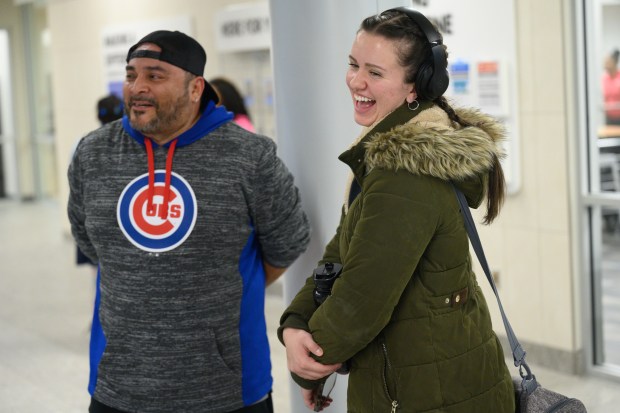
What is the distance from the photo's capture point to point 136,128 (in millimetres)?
2705

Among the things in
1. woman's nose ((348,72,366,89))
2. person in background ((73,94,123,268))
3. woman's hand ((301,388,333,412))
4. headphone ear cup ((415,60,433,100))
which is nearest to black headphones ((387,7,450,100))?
headphone ear cup ((415,60,433,100))

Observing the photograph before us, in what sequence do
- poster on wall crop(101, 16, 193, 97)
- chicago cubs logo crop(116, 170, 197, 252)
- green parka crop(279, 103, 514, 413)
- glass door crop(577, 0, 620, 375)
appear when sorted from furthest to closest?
poster on wall crop(101, 16, 193, 97) < glass door crop(577, 0, 620, 375) < chicago cubs logo crop(116, 170, 197, 252) < green parka crop(279, 103, 514, 413)

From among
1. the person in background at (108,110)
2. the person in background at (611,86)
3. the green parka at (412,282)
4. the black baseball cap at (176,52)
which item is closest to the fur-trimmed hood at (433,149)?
the green parka at (412,282)

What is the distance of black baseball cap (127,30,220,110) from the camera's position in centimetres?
272

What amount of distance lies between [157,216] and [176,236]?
0.08 metres

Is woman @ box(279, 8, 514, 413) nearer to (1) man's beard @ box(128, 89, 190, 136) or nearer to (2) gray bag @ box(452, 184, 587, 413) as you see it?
(2) gray bag @ box(452, 184, 587, 413)

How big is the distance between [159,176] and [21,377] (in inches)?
146

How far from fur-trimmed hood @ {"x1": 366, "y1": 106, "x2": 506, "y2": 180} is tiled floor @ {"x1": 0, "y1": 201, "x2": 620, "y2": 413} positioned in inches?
52.7

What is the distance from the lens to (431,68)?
1.97 metres

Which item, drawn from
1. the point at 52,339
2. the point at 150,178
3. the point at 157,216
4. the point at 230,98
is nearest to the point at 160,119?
the point at 150,178

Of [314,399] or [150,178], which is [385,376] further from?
[150,178]

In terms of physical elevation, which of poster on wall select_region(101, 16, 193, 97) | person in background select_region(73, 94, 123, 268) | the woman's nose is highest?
poster on wall select_region(101, 16, 193, 97)

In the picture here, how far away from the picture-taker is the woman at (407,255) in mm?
1877

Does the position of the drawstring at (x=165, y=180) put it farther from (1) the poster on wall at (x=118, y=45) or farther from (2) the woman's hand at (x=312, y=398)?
(1) the poster on wall at (x=118, y=45)
